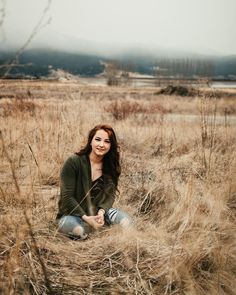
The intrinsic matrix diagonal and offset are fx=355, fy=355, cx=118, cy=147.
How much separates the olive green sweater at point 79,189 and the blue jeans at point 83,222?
0.05 m

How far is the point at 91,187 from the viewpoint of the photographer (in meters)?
2.65

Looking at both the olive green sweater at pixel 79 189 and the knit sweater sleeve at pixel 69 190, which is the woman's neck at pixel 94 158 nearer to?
the olive green sweater at pixel 79 189

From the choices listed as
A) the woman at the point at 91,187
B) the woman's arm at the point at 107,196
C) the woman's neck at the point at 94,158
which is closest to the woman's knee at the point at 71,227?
the woman at the point at 91,187

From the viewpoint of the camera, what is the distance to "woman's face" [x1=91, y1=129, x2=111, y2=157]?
264cm

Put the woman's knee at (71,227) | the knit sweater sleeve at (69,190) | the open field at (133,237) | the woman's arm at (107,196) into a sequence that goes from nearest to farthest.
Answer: the open field at (133,237)
the woman's knee at (71,227)
the knit sweater sleeve at (69,190)
the woman's arm at (107,196)

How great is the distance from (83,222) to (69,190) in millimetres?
244

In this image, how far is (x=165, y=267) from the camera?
6.21 ft

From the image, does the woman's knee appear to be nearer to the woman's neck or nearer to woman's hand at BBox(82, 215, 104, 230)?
woman's hand at BBox(82, 215, 104, 230)

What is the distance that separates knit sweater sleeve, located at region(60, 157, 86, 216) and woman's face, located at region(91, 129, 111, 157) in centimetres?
19

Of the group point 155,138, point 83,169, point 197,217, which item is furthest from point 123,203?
point 155,138

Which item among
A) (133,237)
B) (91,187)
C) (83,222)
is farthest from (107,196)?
(133,237)

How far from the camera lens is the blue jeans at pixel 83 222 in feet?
7.76

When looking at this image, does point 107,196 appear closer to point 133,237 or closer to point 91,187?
point 91,187

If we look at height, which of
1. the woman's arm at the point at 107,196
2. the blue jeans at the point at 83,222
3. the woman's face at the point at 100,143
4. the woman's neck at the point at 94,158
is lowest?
the blue jeans at the point at 83,222
